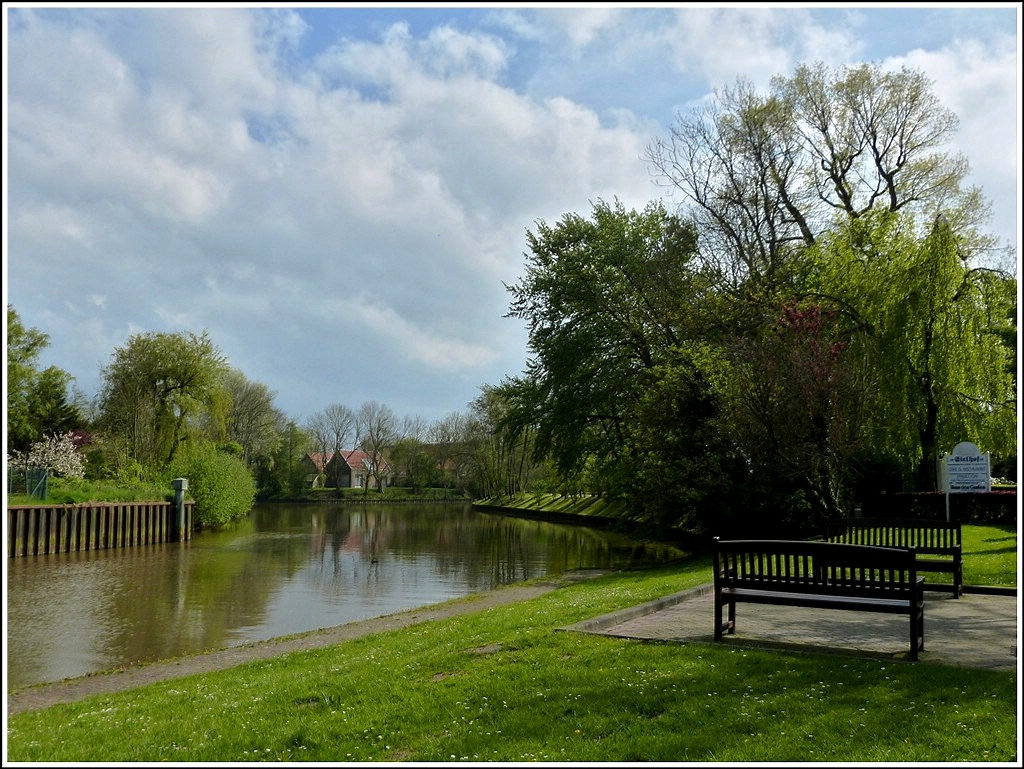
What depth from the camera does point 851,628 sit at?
28.7 ft

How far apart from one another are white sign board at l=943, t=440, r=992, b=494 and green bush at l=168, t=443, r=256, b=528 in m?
35.1

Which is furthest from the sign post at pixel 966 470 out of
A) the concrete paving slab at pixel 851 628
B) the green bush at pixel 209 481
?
the green bush at pixel 209 481

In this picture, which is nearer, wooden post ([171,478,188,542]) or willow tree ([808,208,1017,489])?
willow tree ([808,208,1017,489])

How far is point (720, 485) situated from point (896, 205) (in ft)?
44.5

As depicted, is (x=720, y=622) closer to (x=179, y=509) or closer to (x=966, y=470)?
(x=966, y=470)

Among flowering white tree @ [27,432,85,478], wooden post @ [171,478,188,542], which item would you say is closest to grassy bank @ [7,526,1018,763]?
wooden post @ [171,478,188,542]

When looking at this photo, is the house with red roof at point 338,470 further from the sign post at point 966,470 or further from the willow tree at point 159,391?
the sign post at point 966,470

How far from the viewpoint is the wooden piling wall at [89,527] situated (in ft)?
99.5

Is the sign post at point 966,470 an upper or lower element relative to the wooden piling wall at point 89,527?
upper

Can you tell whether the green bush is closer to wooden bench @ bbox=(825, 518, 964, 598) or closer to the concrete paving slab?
wooden bench @ bbox=(825, 518, 964, 598)

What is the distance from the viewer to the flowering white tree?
4034cm

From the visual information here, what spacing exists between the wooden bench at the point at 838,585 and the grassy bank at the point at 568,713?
2.12ft

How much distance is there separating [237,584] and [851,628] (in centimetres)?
1711

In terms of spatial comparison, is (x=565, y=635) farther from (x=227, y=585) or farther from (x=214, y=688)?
(x=227, y=585)
